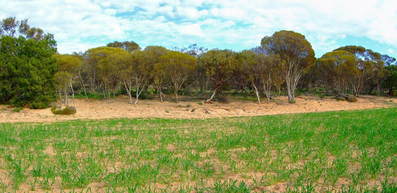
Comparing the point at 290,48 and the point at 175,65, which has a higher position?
the point at 290,48

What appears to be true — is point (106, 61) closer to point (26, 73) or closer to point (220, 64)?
point (26, 73)

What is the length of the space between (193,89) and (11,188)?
62.9 m

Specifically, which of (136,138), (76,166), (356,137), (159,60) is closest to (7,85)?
(159,60)

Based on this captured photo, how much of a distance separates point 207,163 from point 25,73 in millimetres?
Answer: 30584

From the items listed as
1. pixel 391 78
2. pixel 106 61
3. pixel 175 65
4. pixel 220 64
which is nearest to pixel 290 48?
pixel 220 64

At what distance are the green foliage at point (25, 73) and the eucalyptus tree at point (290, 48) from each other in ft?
88.3

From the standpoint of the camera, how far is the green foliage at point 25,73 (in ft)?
107

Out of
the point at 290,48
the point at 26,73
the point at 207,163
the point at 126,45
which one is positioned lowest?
the point at 207,163

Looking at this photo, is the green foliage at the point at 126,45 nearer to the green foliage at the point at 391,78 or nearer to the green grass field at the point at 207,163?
the green foliage at the point at 391,78

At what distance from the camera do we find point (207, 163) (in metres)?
8.13

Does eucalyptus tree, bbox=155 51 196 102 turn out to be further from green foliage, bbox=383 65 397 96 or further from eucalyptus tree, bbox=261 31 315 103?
green foliage, bbox=383 65 397 96

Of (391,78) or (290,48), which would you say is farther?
(391,78)

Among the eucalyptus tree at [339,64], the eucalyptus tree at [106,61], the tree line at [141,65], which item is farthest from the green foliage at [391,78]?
the eucalyptus tree at [106,61]

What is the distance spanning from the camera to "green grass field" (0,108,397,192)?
640cm
